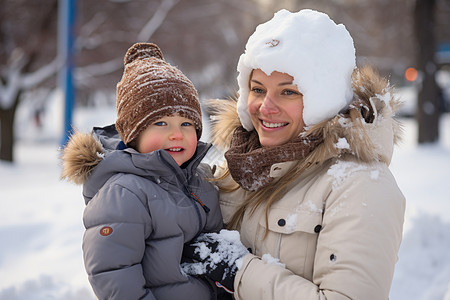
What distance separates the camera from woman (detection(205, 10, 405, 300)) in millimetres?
1739

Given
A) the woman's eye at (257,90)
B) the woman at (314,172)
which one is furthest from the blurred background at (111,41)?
the woman at (314,172)

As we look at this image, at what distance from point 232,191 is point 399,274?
8.47ft

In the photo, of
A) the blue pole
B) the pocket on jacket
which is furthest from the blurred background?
the pocket on jacket

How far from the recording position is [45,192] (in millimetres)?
7168

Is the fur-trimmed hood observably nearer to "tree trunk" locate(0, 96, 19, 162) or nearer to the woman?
the woman

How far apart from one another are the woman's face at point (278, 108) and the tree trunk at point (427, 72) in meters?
9.87

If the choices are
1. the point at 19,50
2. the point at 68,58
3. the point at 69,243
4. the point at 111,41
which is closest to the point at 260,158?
the point at 69,243

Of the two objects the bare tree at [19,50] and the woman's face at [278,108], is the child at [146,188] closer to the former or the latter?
the woman's face at [278,108]

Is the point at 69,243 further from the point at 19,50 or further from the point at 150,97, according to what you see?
the point at 19,50

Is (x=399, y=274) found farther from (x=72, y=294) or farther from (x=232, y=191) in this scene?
(x=72, y=294)

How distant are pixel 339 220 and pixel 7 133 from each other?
41.7ft

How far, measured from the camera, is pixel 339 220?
179 cm

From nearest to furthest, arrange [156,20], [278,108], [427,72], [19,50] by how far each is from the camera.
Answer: [278,108] < [427,72] < [19,50] < [156,20]

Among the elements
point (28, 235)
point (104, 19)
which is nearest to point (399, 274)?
point (28, 235)
